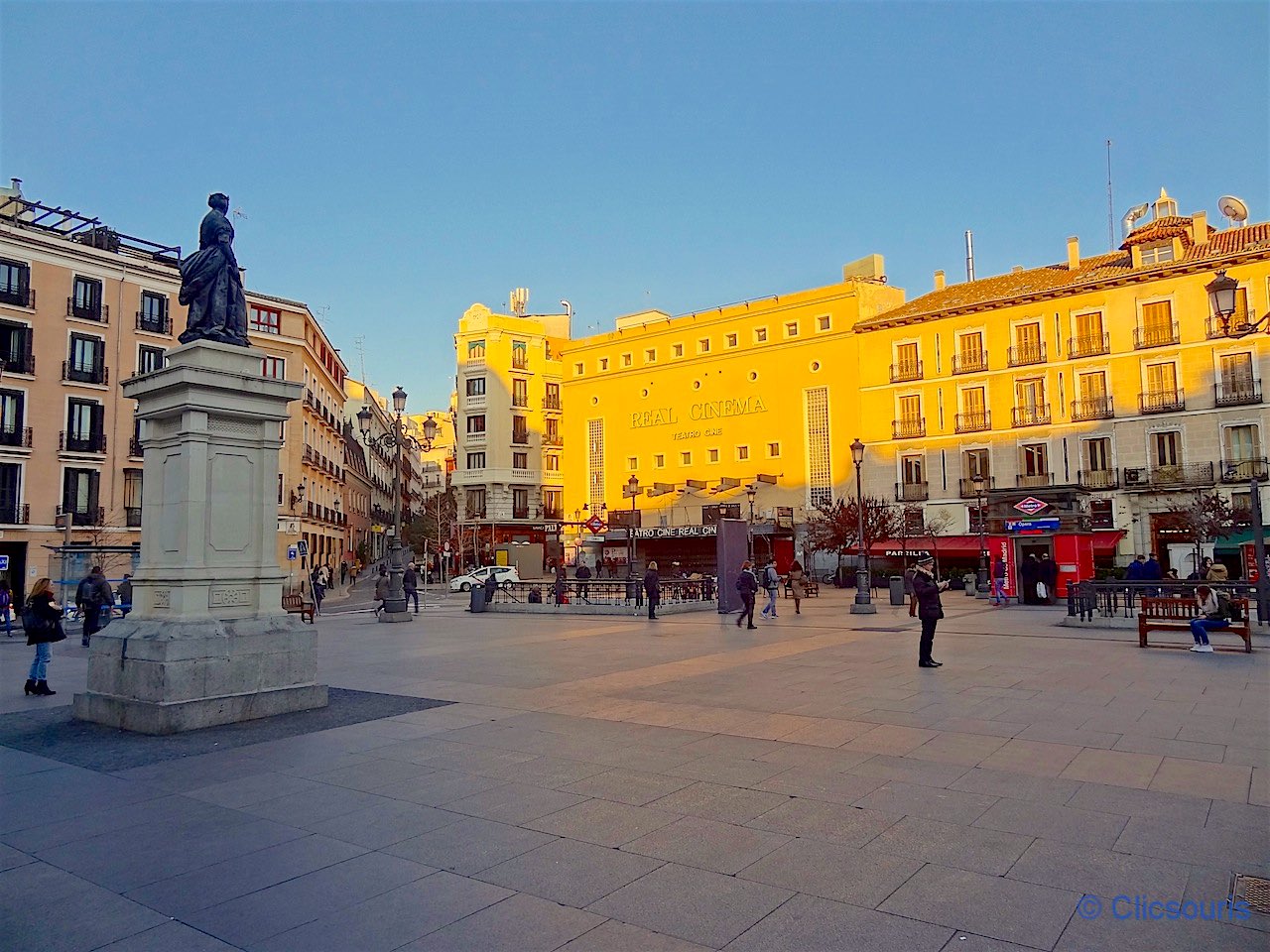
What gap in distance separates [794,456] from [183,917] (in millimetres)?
50027

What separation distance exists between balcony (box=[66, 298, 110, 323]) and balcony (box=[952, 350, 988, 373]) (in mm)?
42182

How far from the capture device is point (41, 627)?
10.2 meters

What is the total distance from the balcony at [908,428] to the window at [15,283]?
139 ft

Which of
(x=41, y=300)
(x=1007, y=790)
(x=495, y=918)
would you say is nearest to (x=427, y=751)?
(x=495, y=918)

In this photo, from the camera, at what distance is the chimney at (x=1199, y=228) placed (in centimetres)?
4097

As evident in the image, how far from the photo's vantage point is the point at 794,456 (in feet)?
172

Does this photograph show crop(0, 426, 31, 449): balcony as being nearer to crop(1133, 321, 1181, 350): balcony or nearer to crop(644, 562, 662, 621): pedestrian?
crop(644, 562, 662, 621): pedestrian

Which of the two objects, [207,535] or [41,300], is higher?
[41,300]

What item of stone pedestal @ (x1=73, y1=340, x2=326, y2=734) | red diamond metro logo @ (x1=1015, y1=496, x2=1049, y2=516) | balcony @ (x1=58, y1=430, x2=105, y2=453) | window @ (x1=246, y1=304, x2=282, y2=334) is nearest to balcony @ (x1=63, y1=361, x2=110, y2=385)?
balcony @ (x1=58, y1=430, x2=105, y2=453)

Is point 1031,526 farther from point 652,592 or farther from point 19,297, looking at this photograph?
point 19,297

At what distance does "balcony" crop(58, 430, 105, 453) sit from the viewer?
122 ft

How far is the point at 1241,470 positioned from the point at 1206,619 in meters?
29.9

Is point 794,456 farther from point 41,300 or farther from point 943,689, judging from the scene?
point 943,689

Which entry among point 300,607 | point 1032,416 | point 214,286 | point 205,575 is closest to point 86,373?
point 300,607
